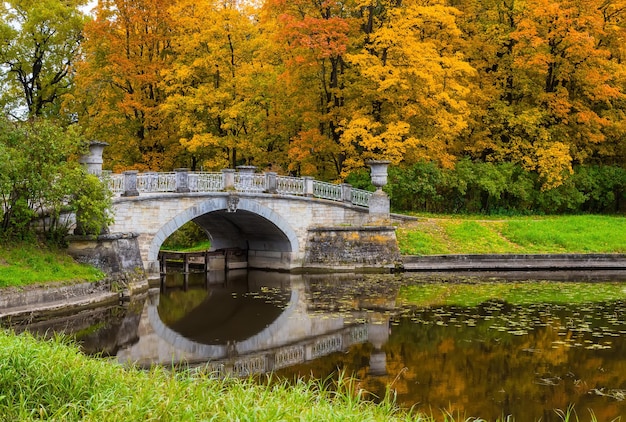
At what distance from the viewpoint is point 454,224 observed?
26.2 m

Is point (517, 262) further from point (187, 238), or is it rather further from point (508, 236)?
point (187, 238)

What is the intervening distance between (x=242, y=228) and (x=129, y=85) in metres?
7.89

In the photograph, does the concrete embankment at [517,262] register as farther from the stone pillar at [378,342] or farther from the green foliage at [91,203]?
the green foliage at [91,203]

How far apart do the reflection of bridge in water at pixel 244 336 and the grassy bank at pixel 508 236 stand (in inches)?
296

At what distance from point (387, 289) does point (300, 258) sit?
197 inches

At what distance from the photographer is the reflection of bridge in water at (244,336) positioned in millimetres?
12305

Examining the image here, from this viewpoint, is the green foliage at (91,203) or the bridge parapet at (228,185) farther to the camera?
the bridge parapet at (228,185)

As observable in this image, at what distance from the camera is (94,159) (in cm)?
1856

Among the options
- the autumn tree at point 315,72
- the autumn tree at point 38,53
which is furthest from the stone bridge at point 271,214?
the autumn tree at point 38,53

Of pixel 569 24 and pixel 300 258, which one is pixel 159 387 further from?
pixel 569 24

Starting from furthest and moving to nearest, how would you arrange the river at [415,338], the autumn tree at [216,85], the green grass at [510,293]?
the autumn tree at [216,85]
the green grass at [510,293]
the river at [415,338]

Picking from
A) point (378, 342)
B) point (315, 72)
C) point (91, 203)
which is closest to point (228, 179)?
point (91, 203)

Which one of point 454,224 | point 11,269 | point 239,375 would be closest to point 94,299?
point 11,269

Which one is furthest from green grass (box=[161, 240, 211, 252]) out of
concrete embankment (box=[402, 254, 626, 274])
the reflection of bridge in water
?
the reflection of bridge in water
